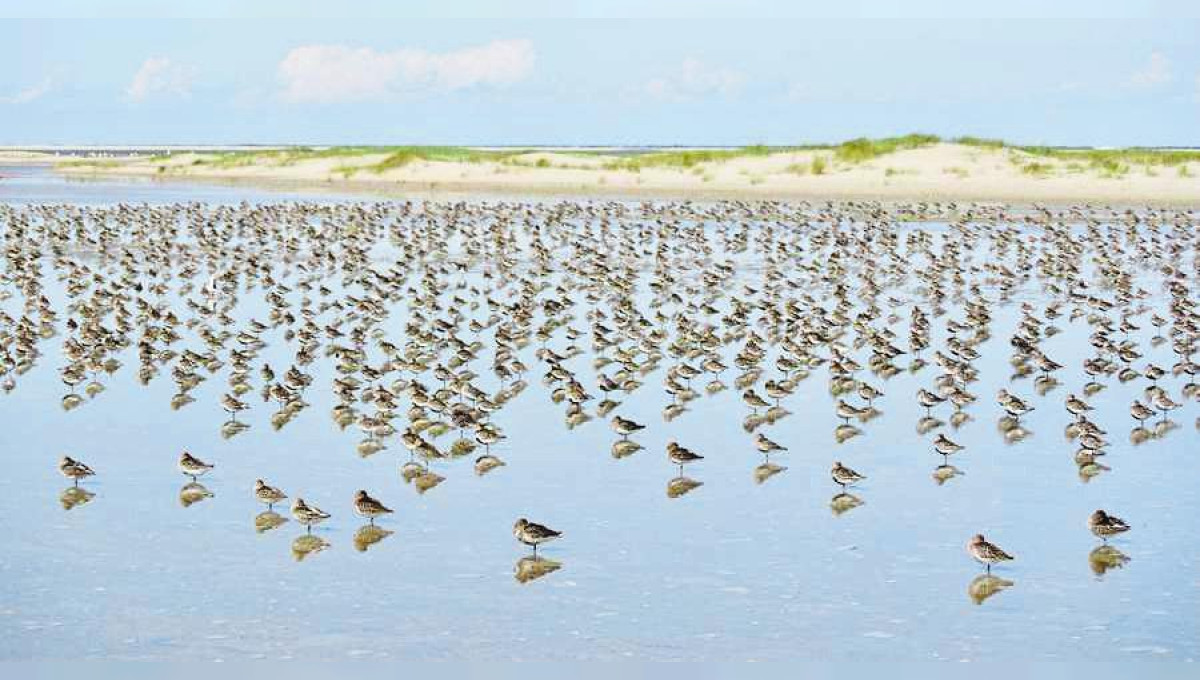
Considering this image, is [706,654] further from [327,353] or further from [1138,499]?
[327,353]

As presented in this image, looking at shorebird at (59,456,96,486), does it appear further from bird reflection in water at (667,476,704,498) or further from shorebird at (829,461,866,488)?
shorebird at (829,461,866,488)

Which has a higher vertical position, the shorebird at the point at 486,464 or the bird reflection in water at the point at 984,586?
the shorebird at the point at 486,464

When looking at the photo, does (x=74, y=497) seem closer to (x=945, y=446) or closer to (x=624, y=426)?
(x=624, y=426)

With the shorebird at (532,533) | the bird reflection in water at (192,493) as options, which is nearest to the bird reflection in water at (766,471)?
the shorebird at (532,533)

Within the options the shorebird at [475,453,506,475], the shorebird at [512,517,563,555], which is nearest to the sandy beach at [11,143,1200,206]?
the shorebird at [475,453,506,475]

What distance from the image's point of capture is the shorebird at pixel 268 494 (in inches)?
651

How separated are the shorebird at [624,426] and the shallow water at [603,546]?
0.26m

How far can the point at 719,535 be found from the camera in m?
15.7

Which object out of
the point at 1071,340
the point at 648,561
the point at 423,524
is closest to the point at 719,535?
the point at 648,561

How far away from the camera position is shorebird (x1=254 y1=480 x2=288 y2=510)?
16547 mm

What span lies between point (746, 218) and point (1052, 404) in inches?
1462

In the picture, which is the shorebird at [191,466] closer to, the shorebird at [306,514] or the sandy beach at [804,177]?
the shorebird at [306,514]

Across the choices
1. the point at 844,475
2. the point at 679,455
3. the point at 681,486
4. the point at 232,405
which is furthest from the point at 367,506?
the point at 232,405

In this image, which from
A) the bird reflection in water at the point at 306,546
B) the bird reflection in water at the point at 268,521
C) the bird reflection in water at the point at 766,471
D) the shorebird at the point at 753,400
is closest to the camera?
the bird reflection in water at the point at 306,546
